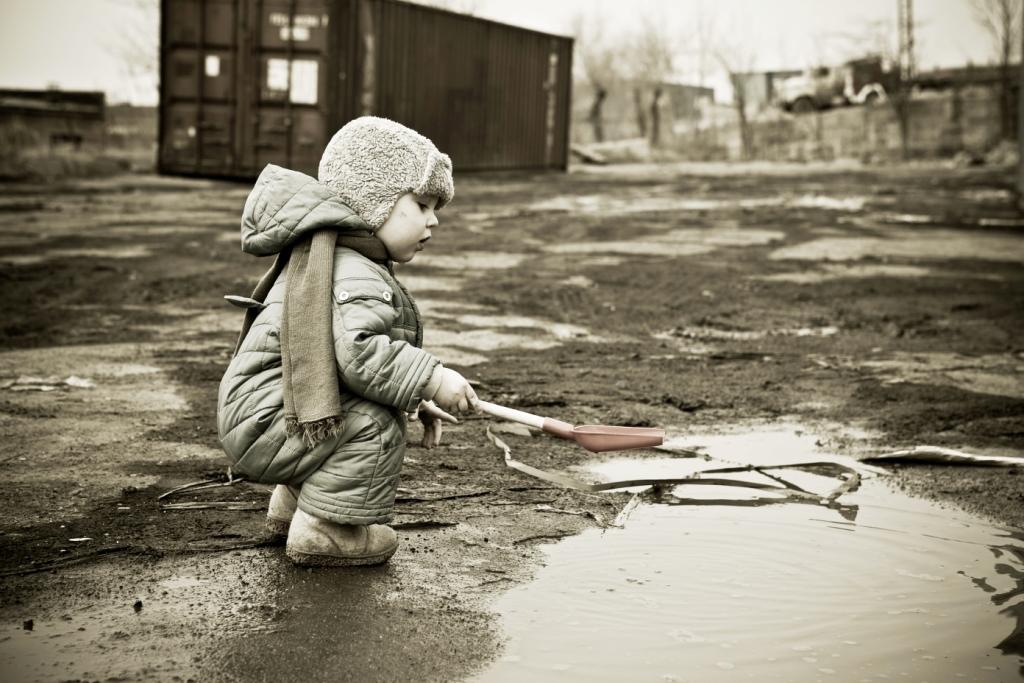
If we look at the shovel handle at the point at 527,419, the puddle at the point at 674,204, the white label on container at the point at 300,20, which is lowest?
the shovel handle at the point at 527,419

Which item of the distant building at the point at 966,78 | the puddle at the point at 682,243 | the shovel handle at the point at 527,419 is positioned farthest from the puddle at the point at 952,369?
the distant building at the point at 966,78

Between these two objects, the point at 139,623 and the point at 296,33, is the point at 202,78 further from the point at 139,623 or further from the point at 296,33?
the point at 139,623

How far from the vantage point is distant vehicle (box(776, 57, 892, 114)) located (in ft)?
119

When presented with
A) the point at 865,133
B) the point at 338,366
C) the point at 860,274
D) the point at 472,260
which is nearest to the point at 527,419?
the point at 338,366

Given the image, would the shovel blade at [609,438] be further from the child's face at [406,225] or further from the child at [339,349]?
the child's face at [406,225]

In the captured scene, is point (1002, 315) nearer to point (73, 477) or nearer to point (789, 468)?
point (789, 468)

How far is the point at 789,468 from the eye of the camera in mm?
4020

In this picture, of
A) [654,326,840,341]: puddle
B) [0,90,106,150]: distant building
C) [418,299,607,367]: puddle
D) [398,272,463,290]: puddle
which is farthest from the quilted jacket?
[0,90,106,150]: distant building

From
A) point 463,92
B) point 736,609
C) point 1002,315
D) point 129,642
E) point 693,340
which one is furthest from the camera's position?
point 463,92

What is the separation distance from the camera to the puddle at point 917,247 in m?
10.1

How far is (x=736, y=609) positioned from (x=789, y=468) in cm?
130

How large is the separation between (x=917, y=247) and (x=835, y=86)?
90.6 ft

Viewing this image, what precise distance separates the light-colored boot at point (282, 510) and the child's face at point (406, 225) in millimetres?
688

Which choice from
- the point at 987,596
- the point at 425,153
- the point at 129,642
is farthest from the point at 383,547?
the point at 987,596
